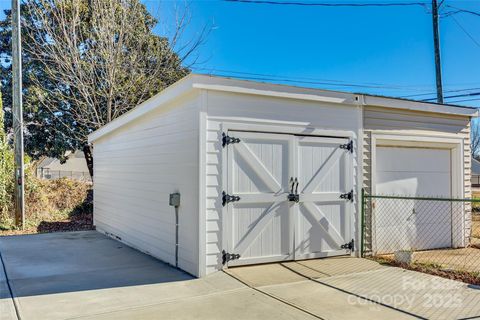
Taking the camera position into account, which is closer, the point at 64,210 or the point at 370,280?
the point at 370,280

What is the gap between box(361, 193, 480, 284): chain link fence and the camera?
591 cm

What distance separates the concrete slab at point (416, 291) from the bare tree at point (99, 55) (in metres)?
9.77

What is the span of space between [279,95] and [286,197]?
147cm

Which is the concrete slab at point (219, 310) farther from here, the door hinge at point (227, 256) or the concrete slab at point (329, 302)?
the door hinge at point (227, 256)

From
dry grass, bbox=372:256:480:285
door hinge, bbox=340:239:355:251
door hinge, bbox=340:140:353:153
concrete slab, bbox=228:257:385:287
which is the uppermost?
door hinge, bbox=340:140:353:153

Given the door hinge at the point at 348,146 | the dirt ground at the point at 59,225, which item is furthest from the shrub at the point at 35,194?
the door hinge at the point at 348,146

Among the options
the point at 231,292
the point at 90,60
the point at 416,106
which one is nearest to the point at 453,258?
the point at 416,106

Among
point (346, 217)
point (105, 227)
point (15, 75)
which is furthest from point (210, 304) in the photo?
point (15, 75)

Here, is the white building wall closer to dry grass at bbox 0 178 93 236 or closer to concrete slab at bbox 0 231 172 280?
concrete slab at bbox 0 231 172 280

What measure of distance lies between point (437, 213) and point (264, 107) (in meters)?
4.16

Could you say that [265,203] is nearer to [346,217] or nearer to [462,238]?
[346,217]

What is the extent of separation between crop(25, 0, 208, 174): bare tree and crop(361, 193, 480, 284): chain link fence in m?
8.96

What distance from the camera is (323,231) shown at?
594 cm

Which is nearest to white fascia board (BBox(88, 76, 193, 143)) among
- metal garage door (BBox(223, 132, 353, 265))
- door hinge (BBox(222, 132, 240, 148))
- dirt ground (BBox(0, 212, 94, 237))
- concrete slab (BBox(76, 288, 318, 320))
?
door hinge (BBox(222, 132, 240, 148))
